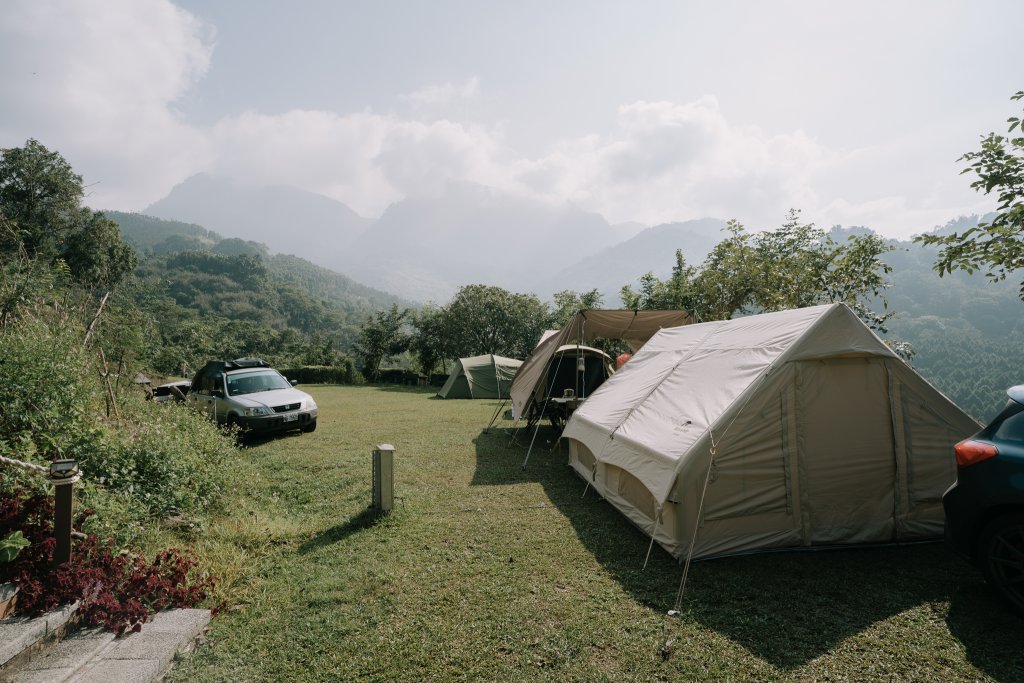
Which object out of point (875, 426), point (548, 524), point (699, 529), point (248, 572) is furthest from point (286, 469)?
point (875, 426)

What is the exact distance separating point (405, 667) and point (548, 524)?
105 inches

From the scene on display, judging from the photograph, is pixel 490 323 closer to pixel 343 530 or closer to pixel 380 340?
pixel 380 340

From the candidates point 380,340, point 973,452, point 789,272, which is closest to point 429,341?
point 380,340

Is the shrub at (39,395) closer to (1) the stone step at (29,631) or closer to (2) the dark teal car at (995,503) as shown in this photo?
(1) the stone step at (29,631)

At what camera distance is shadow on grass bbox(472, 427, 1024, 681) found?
3.16 metres

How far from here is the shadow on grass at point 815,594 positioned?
124 inches

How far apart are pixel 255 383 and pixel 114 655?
30.4ft

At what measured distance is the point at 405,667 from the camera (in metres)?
3.00

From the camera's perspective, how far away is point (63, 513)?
11.2 ft

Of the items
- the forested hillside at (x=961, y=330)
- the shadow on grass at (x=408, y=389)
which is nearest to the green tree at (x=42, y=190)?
the shadow on grass at (x=408, y=389)

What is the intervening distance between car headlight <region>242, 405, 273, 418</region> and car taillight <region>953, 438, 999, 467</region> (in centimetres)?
1088

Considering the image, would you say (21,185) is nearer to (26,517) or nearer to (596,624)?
(26,517)

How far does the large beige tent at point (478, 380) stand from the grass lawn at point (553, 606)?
628 inches

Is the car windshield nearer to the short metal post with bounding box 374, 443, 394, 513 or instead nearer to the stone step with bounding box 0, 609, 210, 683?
the short metal post with bounding box 374, 443, 394, 513
